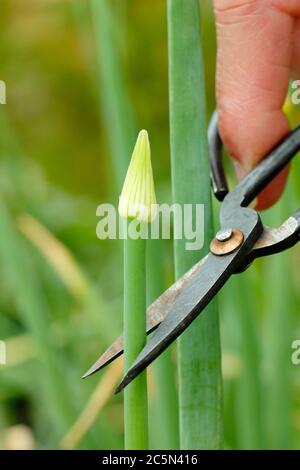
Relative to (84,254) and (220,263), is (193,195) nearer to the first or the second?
(220,263)

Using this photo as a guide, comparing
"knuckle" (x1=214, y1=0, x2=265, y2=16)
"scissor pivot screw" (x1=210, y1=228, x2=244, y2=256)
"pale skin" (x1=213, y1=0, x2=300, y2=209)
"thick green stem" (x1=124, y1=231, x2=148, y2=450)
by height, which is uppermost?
A: "knuckle" (x1=214, y1=0, x2=265, y2=16)

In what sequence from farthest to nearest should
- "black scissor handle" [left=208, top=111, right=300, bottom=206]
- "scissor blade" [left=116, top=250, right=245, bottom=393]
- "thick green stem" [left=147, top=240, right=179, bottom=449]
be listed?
1. "thick green stem" [left=147, top=240, right=179, bottom=449]
2. "black scissor handle" [left=208, top=111, right=300, bottom=206]
3. "scissor blade" [left=116, top=250, right=245, bottom=393]

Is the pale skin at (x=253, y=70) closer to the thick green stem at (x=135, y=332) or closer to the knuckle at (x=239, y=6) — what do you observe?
the knuckle at (x=239, y=6)

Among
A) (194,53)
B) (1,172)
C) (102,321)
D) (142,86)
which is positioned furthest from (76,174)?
(194,53)

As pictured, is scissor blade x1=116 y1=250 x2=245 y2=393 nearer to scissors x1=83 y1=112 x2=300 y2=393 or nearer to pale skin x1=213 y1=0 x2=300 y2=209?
scissors x1=83 y1=112 x2=300 y2=393

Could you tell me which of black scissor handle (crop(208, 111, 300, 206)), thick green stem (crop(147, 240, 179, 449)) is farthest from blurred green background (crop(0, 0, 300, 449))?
black scissor handle (crop(208, 111, 300, 206))

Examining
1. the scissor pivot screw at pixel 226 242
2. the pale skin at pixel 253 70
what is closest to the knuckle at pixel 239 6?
the pale skin at pixel 253 70

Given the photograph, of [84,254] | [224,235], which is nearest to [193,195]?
[224,235]
